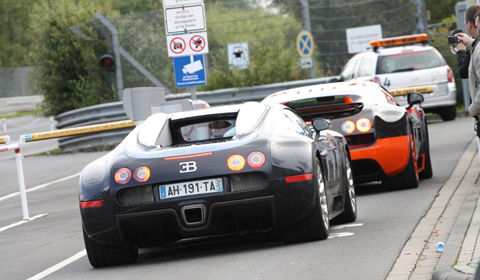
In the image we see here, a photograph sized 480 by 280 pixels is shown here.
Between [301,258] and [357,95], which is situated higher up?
[357,95]

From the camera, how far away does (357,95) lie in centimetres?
1204

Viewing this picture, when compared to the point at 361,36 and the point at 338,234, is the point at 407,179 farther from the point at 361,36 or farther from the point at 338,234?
the point at 361,36

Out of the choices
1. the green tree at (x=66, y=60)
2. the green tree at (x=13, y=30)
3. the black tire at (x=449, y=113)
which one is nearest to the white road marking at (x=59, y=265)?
the black tire at (x=449, y=113)

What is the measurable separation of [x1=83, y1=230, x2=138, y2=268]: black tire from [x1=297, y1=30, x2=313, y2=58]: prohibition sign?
18.7 metres

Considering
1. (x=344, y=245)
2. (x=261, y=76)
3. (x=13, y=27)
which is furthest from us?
(x=13, y=27)

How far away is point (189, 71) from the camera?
53.3 ft

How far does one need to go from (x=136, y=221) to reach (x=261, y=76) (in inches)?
739

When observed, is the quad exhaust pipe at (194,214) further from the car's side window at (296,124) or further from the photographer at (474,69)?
the photographer at (474,69)

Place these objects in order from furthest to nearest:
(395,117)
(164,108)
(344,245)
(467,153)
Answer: (467,153)
(164,108)
(395,117)
(344,245)

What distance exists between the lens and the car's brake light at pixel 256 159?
26.3 feet

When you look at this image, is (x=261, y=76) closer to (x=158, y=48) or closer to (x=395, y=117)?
(x=158, y=48)

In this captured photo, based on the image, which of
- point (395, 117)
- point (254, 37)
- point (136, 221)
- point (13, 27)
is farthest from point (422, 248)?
point (13, 27)

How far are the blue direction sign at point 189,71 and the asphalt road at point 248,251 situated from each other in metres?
3.07

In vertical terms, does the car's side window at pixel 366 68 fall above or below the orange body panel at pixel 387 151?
above
